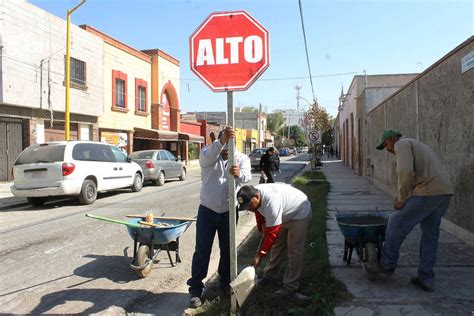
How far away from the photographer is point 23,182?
1173cm

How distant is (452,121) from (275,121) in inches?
4473

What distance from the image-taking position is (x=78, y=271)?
235 inches

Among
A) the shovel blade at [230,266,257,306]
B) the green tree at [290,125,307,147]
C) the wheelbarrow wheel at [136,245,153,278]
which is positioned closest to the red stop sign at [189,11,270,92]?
the shovel blade at [230,266,257,306]

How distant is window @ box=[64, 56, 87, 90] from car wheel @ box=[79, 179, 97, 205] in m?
11.3

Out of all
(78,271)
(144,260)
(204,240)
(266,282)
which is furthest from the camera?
(78,271)

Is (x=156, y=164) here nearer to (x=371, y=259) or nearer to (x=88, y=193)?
(x=88, y=193)

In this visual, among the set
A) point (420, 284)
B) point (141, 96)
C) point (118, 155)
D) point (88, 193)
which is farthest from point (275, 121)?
point (420, 284)

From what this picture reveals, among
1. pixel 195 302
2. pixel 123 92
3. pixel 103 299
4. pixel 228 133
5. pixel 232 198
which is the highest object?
pixel 123 92

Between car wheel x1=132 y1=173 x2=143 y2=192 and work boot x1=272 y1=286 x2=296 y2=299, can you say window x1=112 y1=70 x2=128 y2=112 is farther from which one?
work boot x1=272 y1=286 x2=296 y2=299

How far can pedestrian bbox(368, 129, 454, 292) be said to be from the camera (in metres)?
4.66

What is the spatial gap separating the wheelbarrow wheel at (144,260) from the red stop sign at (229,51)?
8.43ft

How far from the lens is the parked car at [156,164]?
17.9m

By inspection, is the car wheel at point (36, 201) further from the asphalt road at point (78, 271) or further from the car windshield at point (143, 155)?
the car windshield at point (143, 155)

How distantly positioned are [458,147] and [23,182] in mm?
10183
